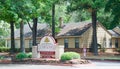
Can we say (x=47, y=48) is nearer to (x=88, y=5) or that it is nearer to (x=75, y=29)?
(x=88, y=5)

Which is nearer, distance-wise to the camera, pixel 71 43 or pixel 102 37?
pixel 71 43

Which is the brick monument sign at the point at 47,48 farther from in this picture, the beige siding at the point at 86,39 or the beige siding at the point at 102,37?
the beige siding at the point at 102,37

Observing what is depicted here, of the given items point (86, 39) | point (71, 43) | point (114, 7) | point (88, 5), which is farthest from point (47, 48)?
point (71, 43)

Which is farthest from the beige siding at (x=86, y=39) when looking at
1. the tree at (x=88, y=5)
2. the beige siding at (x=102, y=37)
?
the tree at (x=88, y=5)

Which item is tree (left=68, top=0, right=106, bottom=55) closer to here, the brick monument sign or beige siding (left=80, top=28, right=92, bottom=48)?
beige siding (left=80, top=28, right=92, bottom=48)

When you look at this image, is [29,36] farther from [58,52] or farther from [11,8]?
[11,8]

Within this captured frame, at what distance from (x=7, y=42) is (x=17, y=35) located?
5.25m

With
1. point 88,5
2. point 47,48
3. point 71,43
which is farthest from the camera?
point 71,43

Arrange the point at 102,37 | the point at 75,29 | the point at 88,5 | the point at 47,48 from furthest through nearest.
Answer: the point at 102,37 → the point at 75,29 → the point at 88,5 → the point at 47,48

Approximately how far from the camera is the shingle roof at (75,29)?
54.1 meters

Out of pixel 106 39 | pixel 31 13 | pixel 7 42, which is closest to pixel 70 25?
pixel 106 39

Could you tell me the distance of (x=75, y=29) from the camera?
55.6 m

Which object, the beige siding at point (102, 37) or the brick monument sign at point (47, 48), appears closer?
the brick monument sign at point (47, 48)

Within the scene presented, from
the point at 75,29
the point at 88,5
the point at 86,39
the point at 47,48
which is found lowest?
the point at 47,48
